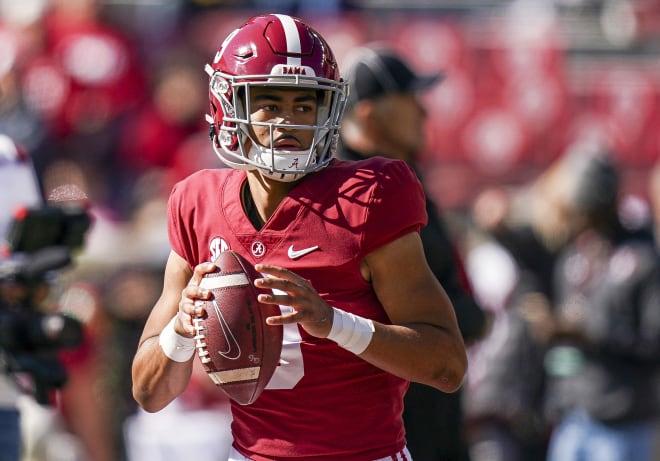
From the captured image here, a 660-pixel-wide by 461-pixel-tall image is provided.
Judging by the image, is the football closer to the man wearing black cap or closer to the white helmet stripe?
the white helmet stripe

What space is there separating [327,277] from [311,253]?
6 cm

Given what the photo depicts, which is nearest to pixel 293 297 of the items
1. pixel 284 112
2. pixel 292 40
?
pixel 284 112

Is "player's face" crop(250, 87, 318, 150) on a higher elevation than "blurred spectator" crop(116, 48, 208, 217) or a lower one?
higher

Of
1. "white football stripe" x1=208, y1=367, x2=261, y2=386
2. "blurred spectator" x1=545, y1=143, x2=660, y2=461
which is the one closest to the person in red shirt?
"white football stripe" x1=208, y1=367, x2=261, y2=386

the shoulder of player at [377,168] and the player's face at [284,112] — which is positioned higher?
the player's face at [284,112]

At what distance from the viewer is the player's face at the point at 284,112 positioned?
274cm

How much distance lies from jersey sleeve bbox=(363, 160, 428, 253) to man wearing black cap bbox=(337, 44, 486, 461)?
3.60 feet

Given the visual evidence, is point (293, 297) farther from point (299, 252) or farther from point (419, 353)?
point (419, 353)

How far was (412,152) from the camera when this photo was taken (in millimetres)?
4199

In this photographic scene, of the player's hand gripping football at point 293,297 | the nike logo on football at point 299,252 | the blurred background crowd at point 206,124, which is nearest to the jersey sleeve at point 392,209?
the nike logo on football at point 299,252

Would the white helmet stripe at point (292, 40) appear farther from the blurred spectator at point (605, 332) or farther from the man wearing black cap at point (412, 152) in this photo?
the blurred spectator at point (605, 332)

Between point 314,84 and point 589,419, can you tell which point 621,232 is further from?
point 314,84

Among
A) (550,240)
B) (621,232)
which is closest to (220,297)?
(621,232)

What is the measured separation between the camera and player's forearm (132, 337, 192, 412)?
2.76 m
